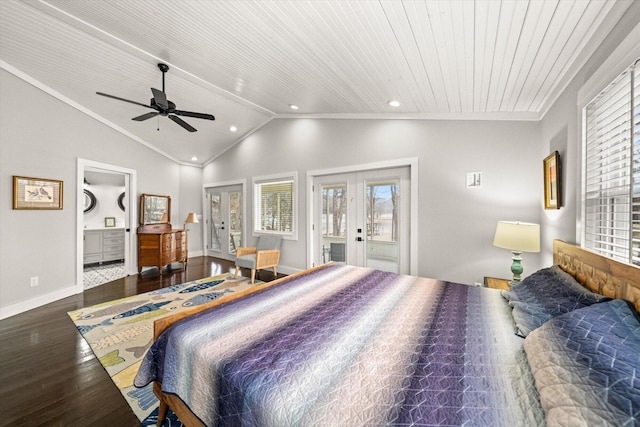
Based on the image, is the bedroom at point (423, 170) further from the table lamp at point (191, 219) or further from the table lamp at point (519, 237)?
the table lamp at point (191, 219)

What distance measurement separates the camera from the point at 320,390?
92cm

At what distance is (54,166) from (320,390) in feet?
16.6

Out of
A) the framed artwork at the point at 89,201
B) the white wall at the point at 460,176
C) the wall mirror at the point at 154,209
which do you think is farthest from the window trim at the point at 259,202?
the framed artwork at the point at 89,201

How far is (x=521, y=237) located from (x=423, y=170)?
1.46 metres

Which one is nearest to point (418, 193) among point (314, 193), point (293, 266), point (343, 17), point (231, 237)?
point (314, 193)

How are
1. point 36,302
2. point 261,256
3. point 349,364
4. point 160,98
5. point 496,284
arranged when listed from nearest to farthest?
point 349,364
point 496,284
point 160,98
point 36,302
point 261,256

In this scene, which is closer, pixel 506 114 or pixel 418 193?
pixel 506 114

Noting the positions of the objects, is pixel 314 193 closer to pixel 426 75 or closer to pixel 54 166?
pixel 426 75

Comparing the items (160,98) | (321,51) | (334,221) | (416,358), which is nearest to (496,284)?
(416,358)

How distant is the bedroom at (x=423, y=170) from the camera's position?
2756 mm

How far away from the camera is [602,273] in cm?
144

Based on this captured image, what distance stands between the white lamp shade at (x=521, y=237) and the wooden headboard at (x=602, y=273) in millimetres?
247

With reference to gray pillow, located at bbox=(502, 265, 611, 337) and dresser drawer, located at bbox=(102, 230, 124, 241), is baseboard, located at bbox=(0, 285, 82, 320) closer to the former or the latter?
dresser drawer, located at bbox=(102, 230, 124, 241)

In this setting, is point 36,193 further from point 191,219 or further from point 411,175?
point 411,175
